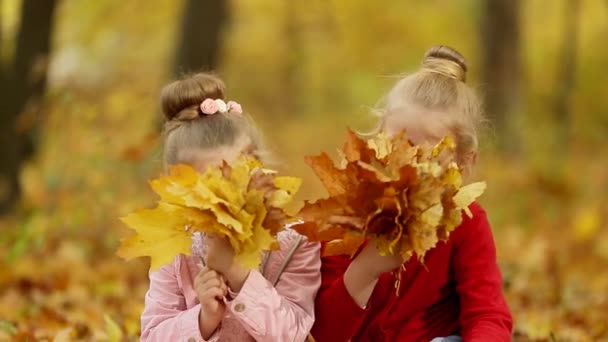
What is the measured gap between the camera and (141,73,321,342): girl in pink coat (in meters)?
2.74

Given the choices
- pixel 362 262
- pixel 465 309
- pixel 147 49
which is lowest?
pixel 147 49

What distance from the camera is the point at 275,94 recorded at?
2822 cm

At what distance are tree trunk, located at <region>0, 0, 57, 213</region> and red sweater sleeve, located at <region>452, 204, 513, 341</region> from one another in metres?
4.83

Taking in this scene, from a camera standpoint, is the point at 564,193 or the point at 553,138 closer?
the point at 564,193

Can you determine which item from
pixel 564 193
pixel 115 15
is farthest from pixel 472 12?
pixel 564 193

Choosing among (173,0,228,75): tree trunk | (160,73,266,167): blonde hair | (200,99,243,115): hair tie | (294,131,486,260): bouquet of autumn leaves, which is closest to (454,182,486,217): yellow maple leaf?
(294,131,486,260): bouquet of autumn leaves

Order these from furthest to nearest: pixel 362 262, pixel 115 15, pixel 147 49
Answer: pixel 147 49, pixel 115 15, pixel 362 262

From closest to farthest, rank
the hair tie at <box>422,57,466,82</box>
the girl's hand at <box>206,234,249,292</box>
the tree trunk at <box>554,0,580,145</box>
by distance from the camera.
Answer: the girl's hand at <box>206,234,249,292</box>, the hair tie at <box>422,57,466,82</box>, the tree trunk at <box>554,0,580,145</box>

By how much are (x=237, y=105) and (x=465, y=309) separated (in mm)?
884

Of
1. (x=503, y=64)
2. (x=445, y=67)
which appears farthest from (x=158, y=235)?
(x=503, y=64)

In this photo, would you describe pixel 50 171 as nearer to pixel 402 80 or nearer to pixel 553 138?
pixel 402 80

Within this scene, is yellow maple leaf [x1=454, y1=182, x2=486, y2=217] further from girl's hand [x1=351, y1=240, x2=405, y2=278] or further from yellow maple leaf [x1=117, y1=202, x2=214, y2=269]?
yellow maple leaf [x1=117, y1=202, x2=214, y2=269]

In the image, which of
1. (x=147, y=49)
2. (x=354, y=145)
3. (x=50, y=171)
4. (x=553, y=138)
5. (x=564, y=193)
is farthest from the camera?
(x=147, y=49)

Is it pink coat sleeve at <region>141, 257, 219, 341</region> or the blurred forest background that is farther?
the blurred forest background
